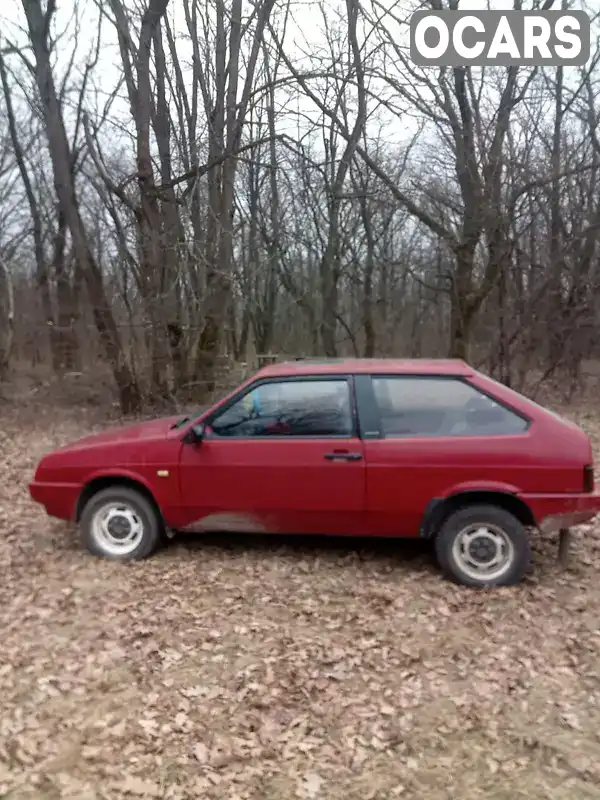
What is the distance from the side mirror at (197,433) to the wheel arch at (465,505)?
1.83 meters

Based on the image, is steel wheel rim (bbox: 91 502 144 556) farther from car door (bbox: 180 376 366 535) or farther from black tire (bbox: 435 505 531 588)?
black tire (bbox: 435 505 531 588)

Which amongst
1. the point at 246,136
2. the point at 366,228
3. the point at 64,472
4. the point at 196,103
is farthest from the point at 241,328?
the point at 64,472

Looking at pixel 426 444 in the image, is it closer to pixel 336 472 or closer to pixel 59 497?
pixel 336 472

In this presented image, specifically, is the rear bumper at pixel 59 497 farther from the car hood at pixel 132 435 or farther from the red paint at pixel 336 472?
the car hood at pixel 132 435

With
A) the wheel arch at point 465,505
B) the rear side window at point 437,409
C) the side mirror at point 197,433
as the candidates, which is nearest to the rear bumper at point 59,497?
the side mirror at point 197,433

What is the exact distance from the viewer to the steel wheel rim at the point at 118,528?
5.79 meters

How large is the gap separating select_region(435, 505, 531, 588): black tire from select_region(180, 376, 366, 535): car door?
26.3 inches

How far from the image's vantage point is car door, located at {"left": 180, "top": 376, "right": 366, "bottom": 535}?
17.6ft

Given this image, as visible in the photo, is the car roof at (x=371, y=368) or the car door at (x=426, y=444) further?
the car roof at (x=371, y=368)

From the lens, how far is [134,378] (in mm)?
13852

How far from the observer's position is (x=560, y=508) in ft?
16.6

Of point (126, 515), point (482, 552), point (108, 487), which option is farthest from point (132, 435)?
point (482, 552)

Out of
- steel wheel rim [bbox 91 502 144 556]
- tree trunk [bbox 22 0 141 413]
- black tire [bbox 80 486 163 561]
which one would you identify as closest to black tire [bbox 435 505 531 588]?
black tire [bbox 80 486 163 561]

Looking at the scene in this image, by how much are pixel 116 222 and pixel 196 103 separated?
359 cm
